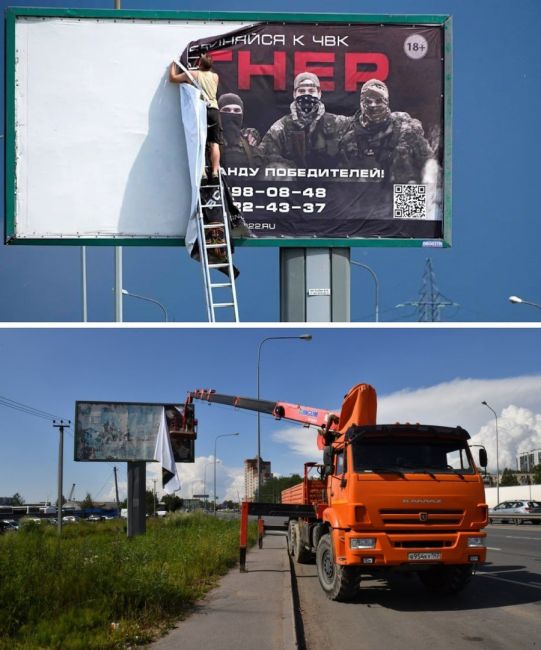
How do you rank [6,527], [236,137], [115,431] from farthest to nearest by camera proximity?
[115,431] → [6,527] → [236,137]

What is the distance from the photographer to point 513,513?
44.6 m

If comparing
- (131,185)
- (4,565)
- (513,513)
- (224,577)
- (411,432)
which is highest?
(131,185)

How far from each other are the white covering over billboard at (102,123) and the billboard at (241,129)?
0.03 metres

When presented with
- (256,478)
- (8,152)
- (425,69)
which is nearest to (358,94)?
(425,69)

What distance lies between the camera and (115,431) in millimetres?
29906

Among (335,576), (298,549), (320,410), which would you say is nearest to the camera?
(335,576)

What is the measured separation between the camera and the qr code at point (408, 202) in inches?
677

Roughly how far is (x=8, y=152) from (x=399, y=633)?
1193 centimetres

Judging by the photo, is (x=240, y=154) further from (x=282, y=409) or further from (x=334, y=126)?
(x=282, y=409)

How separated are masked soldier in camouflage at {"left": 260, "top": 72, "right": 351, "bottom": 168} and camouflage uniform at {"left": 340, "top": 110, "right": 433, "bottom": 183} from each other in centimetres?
25

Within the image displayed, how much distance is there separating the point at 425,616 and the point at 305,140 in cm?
971

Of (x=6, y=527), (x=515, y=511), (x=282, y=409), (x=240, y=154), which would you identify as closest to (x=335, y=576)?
(x=282, y=409)

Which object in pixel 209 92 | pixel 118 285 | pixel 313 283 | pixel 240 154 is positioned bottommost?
pixel 313 283

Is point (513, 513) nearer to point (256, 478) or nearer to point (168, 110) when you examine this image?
point (256, 478)
